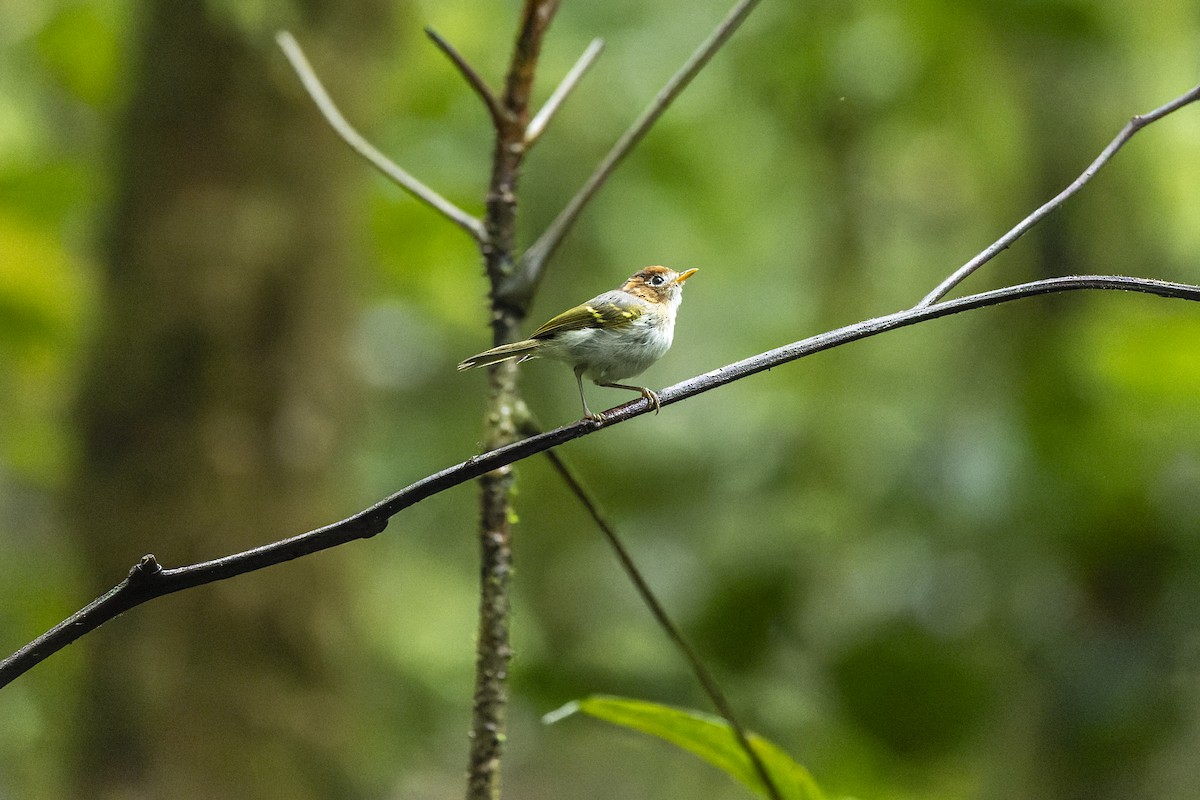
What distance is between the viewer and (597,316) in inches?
43.4

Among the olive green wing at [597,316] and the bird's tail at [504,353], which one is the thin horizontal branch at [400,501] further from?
the olive green wing at [597,316]

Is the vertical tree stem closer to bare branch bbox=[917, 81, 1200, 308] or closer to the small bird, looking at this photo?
the small bird

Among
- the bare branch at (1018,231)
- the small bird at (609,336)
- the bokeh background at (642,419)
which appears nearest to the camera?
the bare branch at (1018,231)

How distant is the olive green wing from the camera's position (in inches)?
40.8

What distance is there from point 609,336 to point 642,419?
1792 millimetres

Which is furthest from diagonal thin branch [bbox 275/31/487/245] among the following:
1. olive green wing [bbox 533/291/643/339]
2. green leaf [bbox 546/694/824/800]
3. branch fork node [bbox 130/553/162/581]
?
branch fork node [bbox 130/553/162/581]

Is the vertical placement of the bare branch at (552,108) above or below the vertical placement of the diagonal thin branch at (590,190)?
above

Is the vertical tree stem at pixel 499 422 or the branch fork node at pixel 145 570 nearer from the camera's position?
the branch fork node at pixel 145 570

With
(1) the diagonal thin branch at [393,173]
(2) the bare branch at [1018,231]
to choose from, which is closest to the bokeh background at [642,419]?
(1) the diagonal thin branch at [393,173]

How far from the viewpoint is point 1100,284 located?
627 mm

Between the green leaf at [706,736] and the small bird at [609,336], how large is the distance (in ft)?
0.98

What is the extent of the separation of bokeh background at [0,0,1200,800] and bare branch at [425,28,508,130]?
0.68 metres

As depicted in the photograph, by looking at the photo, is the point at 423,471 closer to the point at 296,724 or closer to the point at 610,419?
the point at 296,724

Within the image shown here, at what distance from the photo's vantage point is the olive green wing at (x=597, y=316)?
1.04m
